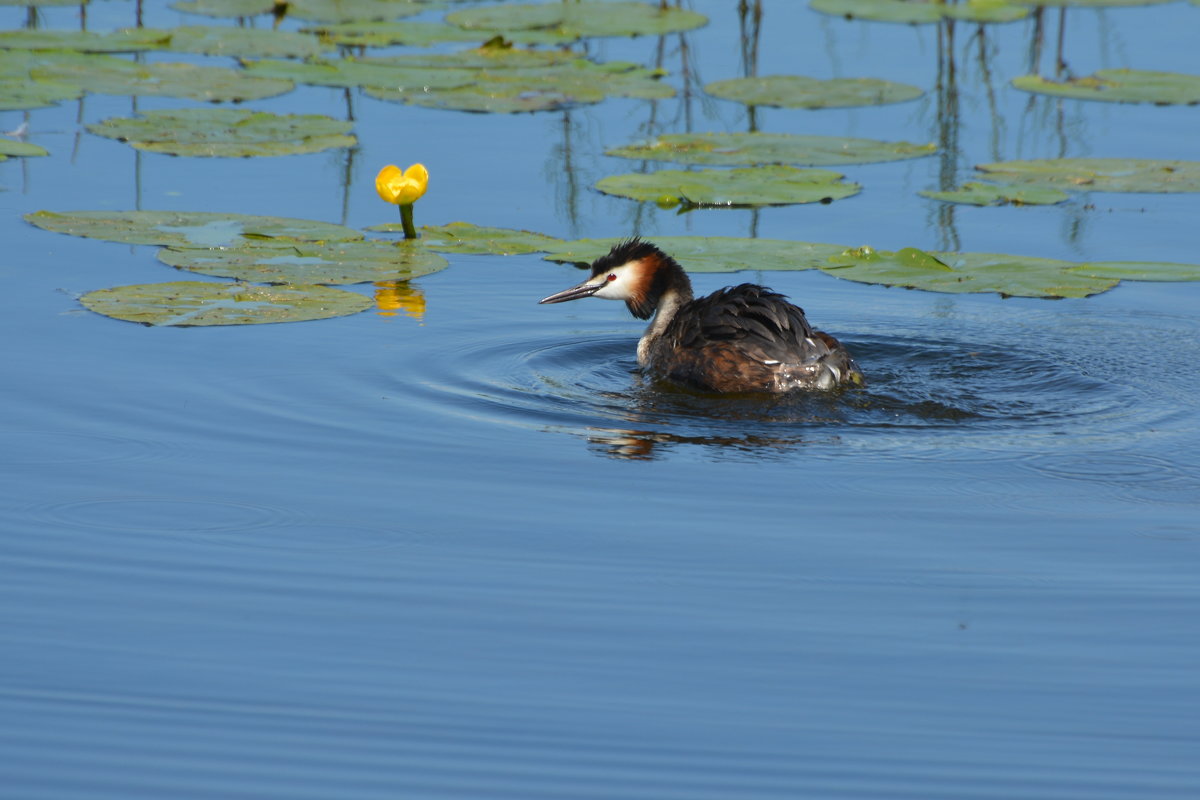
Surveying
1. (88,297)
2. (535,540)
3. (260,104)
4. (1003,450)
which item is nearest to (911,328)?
(1003,450)

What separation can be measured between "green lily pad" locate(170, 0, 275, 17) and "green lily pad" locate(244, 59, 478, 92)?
87.9 inches

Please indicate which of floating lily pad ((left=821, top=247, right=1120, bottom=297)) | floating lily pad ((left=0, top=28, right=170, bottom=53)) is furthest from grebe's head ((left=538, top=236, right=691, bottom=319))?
floating lily pad ((left=0, top=28, right=170, bottom=53))

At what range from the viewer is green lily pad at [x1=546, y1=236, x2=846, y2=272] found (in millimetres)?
8430

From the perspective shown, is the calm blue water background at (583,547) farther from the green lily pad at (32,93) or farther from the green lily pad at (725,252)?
the green lily pad at (32,93)

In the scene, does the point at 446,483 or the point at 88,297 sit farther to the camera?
the point at 88,297

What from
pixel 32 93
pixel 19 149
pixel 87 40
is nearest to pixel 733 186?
pixel 19 149

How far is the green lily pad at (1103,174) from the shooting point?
31.8 ft

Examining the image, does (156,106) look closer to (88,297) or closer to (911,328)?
(88,297)

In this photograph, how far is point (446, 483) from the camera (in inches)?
218

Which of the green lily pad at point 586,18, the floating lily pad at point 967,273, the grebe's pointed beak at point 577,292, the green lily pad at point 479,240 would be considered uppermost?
the green lily pad at point 586,18

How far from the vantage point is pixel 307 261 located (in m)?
8.34

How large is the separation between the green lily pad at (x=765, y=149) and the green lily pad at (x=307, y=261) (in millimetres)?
2567

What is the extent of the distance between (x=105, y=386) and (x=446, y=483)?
1.79m

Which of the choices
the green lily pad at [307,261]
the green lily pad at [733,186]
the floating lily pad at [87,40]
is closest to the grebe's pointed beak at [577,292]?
the green lily pad at [307,261]
